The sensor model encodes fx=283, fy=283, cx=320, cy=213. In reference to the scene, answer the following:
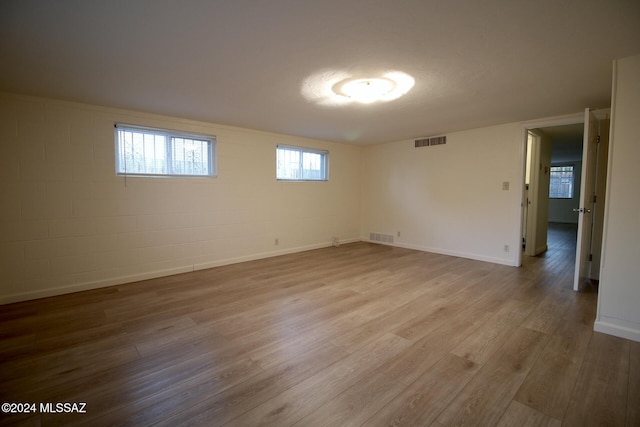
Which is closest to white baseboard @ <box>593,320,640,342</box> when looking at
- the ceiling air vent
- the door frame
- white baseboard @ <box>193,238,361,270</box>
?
the door frame

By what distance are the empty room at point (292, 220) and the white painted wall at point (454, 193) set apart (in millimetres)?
48

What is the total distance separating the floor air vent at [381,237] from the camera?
21.2ft

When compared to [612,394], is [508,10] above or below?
above

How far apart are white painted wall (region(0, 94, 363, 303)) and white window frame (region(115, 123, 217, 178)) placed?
8 cm

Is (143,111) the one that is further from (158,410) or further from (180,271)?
(158,410)

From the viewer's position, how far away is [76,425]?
1.49 m

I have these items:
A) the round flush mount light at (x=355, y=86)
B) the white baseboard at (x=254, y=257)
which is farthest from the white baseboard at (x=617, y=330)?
the white baseboard at (x=254, y=257)

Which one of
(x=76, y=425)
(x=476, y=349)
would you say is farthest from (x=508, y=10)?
(x=76, y=425)

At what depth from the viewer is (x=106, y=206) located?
365cm

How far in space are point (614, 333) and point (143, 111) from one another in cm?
563

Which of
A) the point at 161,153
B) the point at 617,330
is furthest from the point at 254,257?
the point at 617,330

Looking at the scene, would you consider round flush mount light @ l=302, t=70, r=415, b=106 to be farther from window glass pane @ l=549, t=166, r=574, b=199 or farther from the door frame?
window glass pane @ l=549, t=166, r=574, b=199

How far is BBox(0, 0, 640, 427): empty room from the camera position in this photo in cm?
Result: 170

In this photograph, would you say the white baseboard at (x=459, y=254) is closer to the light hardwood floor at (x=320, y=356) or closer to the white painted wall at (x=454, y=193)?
the white painted wall at (x=454, y=193)
